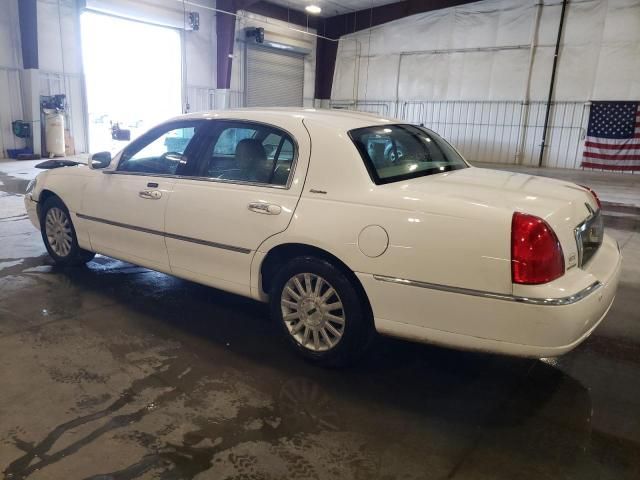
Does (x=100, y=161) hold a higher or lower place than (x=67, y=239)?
higher

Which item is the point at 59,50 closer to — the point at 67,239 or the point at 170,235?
the point at 67,239

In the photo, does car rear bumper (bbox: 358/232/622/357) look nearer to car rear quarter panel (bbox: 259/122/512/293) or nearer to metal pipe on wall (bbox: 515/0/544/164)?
car rear quarter panel (bbox: 259/122/512/293)

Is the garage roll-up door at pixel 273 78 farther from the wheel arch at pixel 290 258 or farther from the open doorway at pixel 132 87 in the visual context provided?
the wheel arch at pixel 290 258

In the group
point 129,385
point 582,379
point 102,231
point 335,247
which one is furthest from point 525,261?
point 102,231

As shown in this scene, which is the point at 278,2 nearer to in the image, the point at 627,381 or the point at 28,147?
the point at 28,147

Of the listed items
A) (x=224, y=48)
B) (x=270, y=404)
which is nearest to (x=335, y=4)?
(x=224, y=48)

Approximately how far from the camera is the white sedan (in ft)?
7.84

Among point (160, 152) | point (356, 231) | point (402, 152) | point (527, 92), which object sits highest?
point (527, 92)

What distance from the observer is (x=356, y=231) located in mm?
2719

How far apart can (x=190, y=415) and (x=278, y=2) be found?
1937cm

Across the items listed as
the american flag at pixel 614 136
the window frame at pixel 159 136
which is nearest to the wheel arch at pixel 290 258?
the window frame at pixel 159 136

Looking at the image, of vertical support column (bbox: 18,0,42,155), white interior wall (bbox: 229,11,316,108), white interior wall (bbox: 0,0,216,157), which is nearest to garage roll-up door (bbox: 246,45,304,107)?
white interior wall (bbox: 229,11,316,108)

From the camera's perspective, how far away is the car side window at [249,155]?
10.5 ft

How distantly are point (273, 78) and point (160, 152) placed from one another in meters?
17.3
